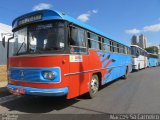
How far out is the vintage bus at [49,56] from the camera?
260 inches

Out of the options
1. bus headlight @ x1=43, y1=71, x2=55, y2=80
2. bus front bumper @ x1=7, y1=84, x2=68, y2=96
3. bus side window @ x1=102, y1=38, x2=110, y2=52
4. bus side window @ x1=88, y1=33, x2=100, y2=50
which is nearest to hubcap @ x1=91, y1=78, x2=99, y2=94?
bus side window @ x1=88, y1=33, x2=100, y2=50

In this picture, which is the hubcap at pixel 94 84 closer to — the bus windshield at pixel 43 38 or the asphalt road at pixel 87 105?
the asphalt road at pixel 87 105

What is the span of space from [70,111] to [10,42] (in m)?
3.83

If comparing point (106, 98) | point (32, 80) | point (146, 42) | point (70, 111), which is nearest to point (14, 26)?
point (32, 80)

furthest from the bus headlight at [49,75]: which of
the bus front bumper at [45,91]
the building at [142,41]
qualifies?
the building at [142,41]

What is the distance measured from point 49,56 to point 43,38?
68 centimetres

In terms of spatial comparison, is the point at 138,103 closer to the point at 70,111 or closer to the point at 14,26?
the point at 70,111

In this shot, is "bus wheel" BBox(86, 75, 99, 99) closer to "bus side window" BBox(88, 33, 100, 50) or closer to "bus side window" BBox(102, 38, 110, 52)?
"bus side window" BBox(88, 33, 100, 50)

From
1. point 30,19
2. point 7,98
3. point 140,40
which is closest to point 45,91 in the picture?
point 30,19

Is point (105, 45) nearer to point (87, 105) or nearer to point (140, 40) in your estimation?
point (87, 105)

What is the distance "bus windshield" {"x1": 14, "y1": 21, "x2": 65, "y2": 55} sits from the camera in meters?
6.75

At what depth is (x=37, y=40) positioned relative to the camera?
23.0 ft

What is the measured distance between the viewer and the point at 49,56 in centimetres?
657

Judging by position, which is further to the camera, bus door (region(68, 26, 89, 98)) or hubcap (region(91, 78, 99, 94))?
hubcap (region(91, 78, 99, 94))
